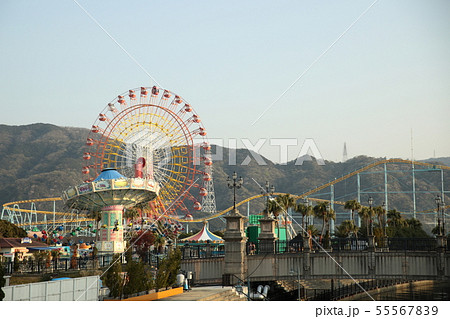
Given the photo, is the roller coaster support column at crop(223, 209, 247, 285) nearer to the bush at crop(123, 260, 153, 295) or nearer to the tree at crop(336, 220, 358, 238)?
the bush at crop(123, 260, 153, 295)

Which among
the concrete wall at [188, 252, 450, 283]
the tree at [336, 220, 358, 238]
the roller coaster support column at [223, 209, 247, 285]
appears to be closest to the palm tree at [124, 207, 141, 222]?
the tree at [336, 220, 358, 238]

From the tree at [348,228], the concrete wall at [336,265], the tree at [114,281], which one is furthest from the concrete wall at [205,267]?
the tree at [348,228]

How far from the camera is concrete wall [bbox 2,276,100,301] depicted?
2434 centimetres

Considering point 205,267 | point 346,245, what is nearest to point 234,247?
point 205,267

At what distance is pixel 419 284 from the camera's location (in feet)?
239

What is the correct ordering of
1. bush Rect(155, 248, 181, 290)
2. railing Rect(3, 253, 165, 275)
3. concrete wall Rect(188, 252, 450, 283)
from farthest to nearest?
1. concrete wall Rect(188, 252, 450, 283)
2. railing Rect(3, 253, 165, 275)
3. bush Rect(155, 248, 181, 290)

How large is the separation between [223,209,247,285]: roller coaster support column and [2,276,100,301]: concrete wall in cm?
1434

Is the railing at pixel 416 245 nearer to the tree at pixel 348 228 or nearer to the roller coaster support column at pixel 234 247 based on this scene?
the roller coaster support column at pixel 234 247

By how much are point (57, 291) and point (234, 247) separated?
55.8 ft

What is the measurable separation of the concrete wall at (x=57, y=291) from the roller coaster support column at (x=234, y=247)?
14343mm

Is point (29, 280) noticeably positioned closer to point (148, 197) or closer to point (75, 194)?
point (75, 194)

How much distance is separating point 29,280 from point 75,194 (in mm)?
24842

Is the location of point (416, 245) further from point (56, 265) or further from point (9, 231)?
point (9, 231)
